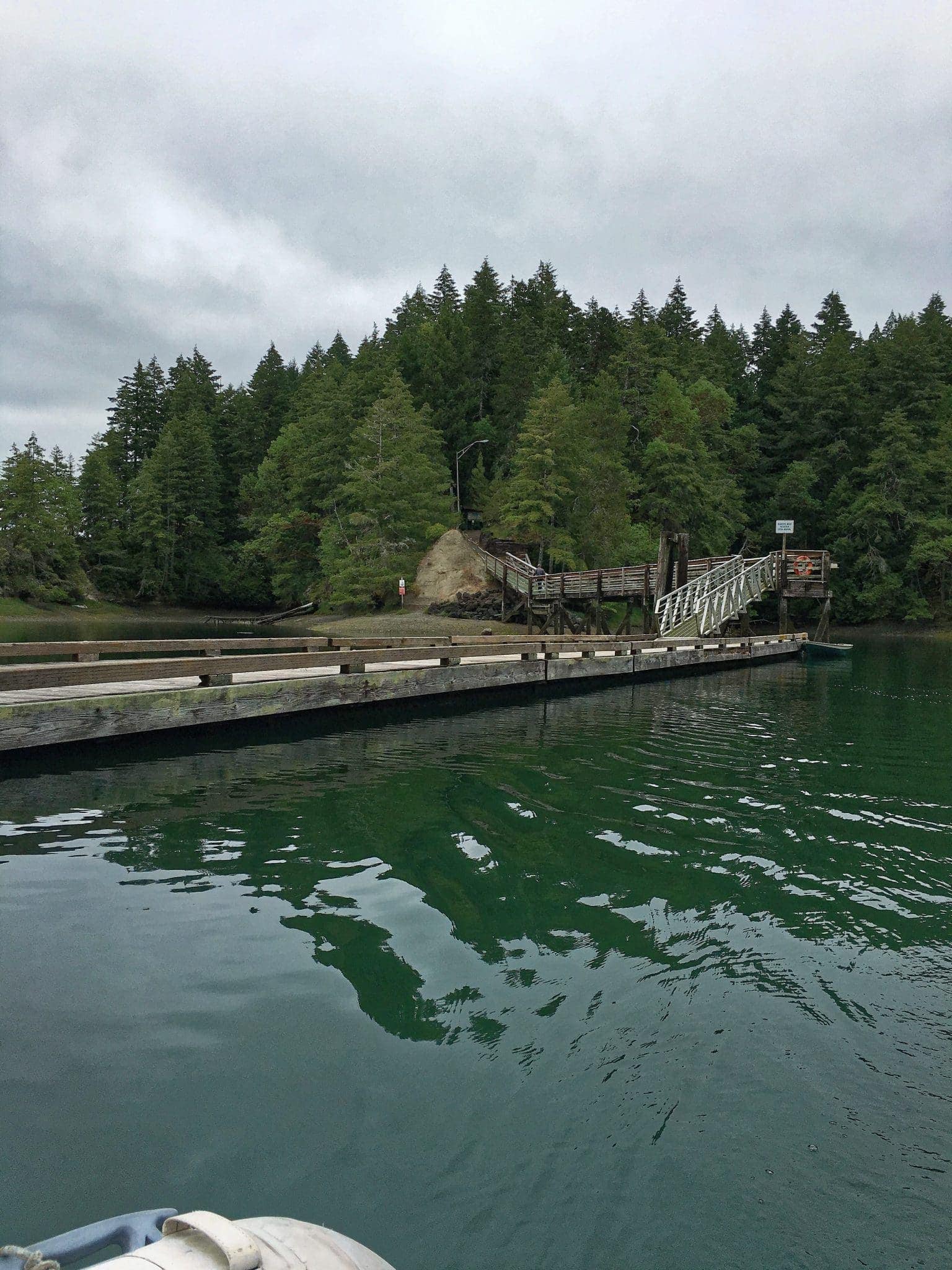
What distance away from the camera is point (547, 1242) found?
2.36 m

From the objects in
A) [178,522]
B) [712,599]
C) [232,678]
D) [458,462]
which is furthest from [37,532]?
[232,678]

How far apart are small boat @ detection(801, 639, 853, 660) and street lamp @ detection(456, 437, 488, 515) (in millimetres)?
27786

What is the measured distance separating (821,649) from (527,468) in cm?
1778

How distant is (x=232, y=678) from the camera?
36.3ft

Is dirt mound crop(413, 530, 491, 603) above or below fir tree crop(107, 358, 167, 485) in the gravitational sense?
below

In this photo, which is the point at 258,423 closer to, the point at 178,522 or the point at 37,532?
the point at 178,522

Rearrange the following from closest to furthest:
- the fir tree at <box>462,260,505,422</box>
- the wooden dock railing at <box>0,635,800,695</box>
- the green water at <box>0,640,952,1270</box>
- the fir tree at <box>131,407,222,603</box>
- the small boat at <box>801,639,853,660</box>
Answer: the green water at <box>0,640,952,1270</box>
the wooden dock railing at <box>0,635,800,695</box>
the small boat at <box>801,639,853,660</box>
the fir tree at <box>462,260,505,422</box>
the fir tree at <box>131,407,222,603</box>

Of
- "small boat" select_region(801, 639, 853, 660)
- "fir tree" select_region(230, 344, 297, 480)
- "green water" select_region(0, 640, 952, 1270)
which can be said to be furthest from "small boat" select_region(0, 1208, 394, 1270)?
"fir tree" select_region(230, 344, 297, 480)

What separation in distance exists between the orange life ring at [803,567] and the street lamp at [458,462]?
962 inches

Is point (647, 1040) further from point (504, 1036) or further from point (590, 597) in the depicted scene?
point (590, 597)

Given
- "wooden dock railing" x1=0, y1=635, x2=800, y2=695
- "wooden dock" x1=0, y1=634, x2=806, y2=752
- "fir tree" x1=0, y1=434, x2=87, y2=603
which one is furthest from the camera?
"fir tree" x1=0, y1=434, x2=87, y2=603

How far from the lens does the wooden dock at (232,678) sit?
8.52 meters

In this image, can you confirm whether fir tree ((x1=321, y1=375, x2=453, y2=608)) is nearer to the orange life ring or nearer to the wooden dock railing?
the orange life ring

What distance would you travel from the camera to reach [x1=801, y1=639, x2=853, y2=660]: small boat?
30.7 meters
